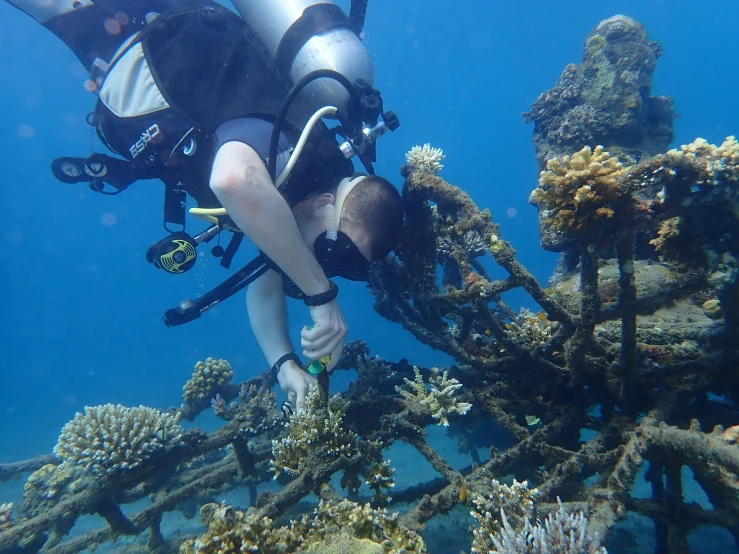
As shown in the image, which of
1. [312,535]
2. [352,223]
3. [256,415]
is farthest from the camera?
[256,415]

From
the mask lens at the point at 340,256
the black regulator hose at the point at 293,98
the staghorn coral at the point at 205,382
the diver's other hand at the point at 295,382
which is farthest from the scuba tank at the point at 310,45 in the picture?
the staghorn coral at the point at 205,382

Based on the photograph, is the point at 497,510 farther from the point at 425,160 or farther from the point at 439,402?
the point at 425,160

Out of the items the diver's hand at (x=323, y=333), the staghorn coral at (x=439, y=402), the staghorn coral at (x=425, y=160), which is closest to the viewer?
the diver's hand at (x=323, y=333)

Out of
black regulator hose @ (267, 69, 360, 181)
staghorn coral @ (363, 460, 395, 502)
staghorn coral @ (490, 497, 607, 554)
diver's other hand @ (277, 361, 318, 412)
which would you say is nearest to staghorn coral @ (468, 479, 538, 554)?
staghorn coral @ (490, 497, 607, 554)

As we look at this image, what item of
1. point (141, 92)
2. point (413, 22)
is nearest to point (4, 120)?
point (413, 22)

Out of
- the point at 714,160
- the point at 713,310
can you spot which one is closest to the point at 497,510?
the point at 714,160

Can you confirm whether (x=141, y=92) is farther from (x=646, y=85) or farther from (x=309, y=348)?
(x=646, y=85)

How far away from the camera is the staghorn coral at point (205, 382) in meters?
6.99

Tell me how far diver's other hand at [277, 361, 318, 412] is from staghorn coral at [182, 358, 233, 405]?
12.1 ft

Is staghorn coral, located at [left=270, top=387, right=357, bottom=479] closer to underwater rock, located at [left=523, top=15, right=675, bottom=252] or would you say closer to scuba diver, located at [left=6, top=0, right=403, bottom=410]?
scuba diver, located at [left=6, top=0, right=403, bottom=410]

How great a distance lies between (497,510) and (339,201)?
2.76 m

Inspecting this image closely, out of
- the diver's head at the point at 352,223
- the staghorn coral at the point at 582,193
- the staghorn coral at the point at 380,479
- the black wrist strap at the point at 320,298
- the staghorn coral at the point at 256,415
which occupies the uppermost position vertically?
the diver's head at the point at 352,223

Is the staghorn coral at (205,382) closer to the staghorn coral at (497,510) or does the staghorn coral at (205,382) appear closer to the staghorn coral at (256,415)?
the staghorn coral at (256,415)

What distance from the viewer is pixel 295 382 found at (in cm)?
392
